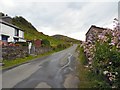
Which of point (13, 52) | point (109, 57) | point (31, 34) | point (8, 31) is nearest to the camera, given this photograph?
point (109, 57)

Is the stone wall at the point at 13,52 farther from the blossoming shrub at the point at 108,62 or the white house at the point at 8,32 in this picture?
the blossoming shrub at the point at 108,62

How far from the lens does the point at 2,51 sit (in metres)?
22.8

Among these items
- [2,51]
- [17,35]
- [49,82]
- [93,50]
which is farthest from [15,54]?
[17,35]

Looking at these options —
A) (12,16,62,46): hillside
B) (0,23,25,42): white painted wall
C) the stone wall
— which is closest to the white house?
(0,23,25,42): white painted wall

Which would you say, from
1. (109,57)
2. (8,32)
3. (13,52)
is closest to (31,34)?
(8,32)

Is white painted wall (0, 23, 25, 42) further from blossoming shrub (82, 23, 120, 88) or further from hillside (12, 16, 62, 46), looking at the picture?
blossoming shrub (82, 23, 120, 88)

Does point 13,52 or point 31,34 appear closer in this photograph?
point 13,52

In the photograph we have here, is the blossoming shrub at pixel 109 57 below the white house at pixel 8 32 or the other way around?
below

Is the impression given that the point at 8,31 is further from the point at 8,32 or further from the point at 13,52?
the point at 13,52

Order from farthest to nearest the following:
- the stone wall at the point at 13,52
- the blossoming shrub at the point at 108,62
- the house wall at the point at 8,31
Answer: the house wall at the point at 8,31
the stone wall at the point at 13,52
the blossoming shrub at the point at 108,62

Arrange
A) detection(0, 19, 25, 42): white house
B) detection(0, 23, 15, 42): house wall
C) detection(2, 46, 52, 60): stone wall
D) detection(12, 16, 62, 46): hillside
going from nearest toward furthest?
detection(2, 46, 52, 60): stone wall → detection(0, 19, 25, 42): white house → detection(0, 23, 15, 42): house wall → detection(12, 16, 62, 46): hillside

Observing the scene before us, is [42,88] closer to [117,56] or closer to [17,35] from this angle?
[117,56]

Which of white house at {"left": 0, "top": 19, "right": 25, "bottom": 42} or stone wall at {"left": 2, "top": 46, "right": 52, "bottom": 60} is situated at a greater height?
white house at {"left": 0, "top": 19, "right": 25, "bottom": 42}

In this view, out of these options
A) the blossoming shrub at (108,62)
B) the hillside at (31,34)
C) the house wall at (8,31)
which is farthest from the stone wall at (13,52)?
the hillside at (31,34)
